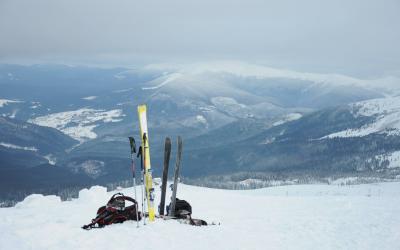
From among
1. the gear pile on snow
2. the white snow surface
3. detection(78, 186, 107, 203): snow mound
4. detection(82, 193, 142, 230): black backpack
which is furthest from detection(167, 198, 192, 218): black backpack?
detection(78, 186, 107, 203): snow mound

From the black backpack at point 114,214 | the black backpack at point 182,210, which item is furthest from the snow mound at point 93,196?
the black backpack at point 114,214

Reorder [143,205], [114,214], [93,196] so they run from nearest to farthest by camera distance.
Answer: [114,214] → [143,205] → [93,196]

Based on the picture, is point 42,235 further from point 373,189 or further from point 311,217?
point 373,189

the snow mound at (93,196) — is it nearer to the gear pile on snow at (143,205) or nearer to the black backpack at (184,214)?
the gear pile on snow at (143,205)

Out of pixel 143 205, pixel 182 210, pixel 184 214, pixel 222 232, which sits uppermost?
pixel 143 205

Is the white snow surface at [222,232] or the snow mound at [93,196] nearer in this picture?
the white snow surface at [222,232]

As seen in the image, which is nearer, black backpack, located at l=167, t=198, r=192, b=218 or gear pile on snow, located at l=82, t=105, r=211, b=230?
gear pile on snow, located at l=82, t=105, r=211, b=230

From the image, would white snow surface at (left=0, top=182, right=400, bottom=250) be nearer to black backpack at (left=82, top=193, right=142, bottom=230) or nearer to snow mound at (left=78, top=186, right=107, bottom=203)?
black backpack at (left=82, top=193, right=142, bottom=230)

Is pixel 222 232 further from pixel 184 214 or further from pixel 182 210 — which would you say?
pixel 182 210

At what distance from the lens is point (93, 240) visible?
1609cm

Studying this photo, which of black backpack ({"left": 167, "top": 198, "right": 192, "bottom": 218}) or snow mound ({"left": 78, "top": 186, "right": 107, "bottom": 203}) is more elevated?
snow mound ({"left": 78, "top": 186, "right": 107, "bottom": 203})

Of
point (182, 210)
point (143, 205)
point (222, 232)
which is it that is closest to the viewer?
point (222, 232)

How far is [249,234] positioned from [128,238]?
5184mm

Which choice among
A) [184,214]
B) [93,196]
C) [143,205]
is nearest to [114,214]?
[143,205]
